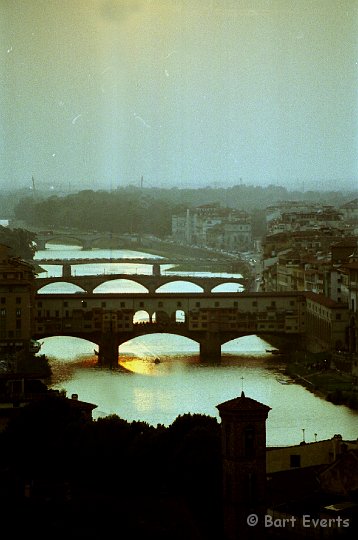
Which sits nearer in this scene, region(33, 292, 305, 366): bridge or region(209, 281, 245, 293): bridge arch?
region(33, 292, 305, 366): bridge

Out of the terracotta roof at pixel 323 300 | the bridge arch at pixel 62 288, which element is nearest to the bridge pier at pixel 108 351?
the terracotta roof at pixel 323 300

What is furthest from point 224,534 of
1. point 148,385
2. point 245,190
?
point 245,190

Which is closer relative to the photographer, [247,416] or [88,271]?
[247,416]

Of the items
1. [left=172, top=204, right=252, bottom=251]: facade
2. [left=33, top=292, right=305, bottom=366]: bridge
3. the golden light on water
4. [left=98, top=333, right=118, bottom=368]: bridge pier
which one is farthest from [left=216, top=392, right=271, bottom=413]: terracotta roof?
[left=172, top=204, right=252, bottom=251]: facade

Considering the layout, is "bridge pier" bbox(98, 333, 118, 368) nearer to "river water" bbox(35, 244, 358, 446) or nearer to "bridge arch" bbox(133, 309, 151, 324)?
"river water" bbox(35, 244, 358, 446)

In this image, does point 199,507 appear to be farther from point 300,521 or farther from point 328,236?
point 328,236
